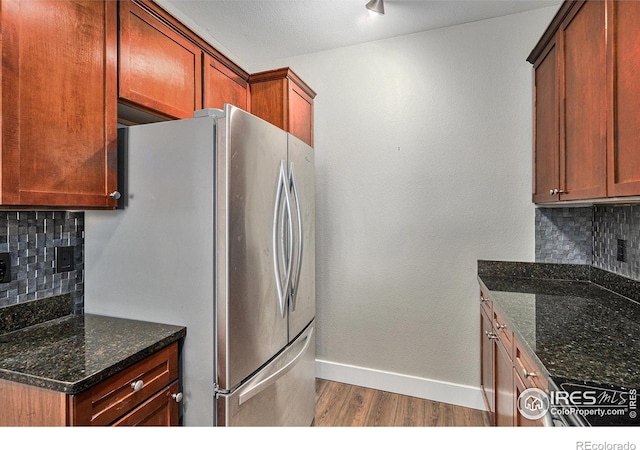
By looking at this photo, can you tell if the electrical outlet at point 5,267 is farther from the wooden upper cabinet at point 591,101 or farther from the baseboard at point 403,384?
the wooden upper cabinet at point 591,101

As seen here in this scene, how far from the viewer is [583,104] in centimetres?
148

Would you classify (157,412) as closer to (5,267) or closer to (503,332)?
(5,267)

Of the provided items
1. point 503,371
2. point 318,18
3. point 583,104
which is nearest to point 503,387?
point 503,371

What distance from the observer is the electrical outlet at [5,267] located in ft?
4.37

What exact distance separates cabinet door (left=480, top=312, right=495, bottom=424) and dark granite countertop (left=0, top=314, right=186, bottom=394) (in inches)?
64.1

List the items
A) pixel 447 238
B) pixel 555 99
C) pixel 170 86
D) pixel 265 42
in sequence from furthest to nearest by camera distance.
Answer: pixel 265 42, pixel 447 238, pixel 555 99, pixel 170 86

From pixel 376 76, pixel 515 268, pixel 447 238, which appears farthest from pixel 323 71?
pixel 515 268

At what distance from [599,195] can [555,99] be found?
746mm

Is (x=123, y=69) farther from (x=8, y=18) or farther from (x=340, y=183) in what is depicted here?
(x=340, y=183)

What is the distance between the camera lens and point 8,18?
1061 millimetres

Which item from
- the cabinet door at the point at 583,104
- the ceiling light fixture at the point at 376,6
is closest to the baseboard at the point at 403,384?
the cabinet door at the point at 583,104

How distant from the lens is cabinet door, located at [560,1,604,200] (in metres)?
1.32

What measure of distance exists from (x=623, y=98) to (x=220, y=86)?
187 cm

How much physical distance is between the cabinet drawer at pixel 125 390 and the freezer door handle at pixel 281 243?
520 mm
